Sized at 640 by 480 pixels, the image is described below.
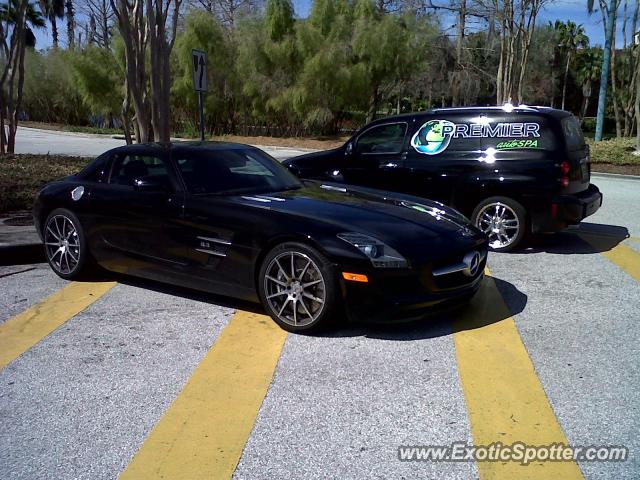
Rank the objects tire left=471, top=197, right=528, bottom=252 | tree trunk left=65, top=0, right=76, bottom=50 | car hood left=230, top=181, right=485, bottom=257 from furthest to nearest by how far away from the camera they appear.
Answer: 1. tree trunk left=65, top=0, right=76, bottom=50
2. tire left=471, top=197, right=528, bottom=252
3. car hood left=230, top=181, right=485, bottom=257

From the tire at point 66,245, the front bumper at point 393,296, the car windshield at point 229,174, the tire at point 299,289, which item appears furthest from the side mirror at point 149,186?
the front bumper at point 393,296

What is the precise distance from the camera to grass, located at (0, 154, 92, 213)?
377 inches

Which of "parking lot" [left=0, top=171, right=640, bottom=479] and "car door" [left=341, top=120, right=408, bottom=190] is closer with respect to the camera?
"parking lot" [left=0, top=171, right=640, bottom=479]

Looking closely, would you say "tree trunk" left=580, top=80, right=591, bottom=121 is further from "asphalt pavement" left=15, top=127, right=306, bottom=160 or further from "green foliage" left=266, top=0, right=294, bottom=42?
"asphalt pavement" left=15, top=127, right=306, bottom=160

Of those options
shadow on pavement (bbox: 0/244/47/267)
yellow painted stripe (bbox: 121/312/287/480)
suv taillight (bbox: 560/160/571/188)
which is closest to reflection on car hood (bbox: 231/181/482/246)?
yellow painted stripe (bbox: 121/312/287/480)

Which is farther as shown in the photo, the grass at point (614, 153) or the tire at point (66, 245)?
the grass at point (614, 153)

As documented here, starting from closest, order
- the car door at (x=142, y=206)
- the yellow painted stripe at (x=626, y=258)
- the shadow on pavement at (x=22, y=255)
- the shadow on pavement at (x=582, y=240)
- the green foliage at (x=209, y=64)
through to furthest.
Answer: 1. the car door at (x=142, y=206)
2. the yellow painted stripe at (x=626, y=258)
3. the shadow on pavement at (x=22, y=255)
4. the shadow on pavement at (x=582, y=240)
5. the green foliage at (x=209, y=64)

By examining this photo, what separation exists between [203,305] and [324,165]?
3916 millimetres

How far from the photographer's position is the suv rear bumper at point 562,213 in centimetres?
713

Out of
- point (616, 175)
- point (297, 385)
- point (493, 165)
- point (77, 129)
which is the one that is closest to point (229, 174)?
point (297, 385)

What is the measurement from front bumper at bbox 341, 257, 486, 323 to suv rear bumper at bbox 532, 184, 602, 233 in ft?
10.3

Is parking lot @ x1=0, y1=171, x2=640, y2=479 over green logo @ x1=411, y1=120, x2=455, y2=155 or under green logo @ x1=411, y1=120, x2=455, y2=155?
under

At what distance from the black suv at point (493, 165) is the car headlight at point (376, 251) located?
340 centimetres

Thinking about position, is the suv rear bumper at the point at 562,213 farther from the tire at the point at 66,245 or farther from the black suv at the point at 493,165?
the tire at the point at 66,245
